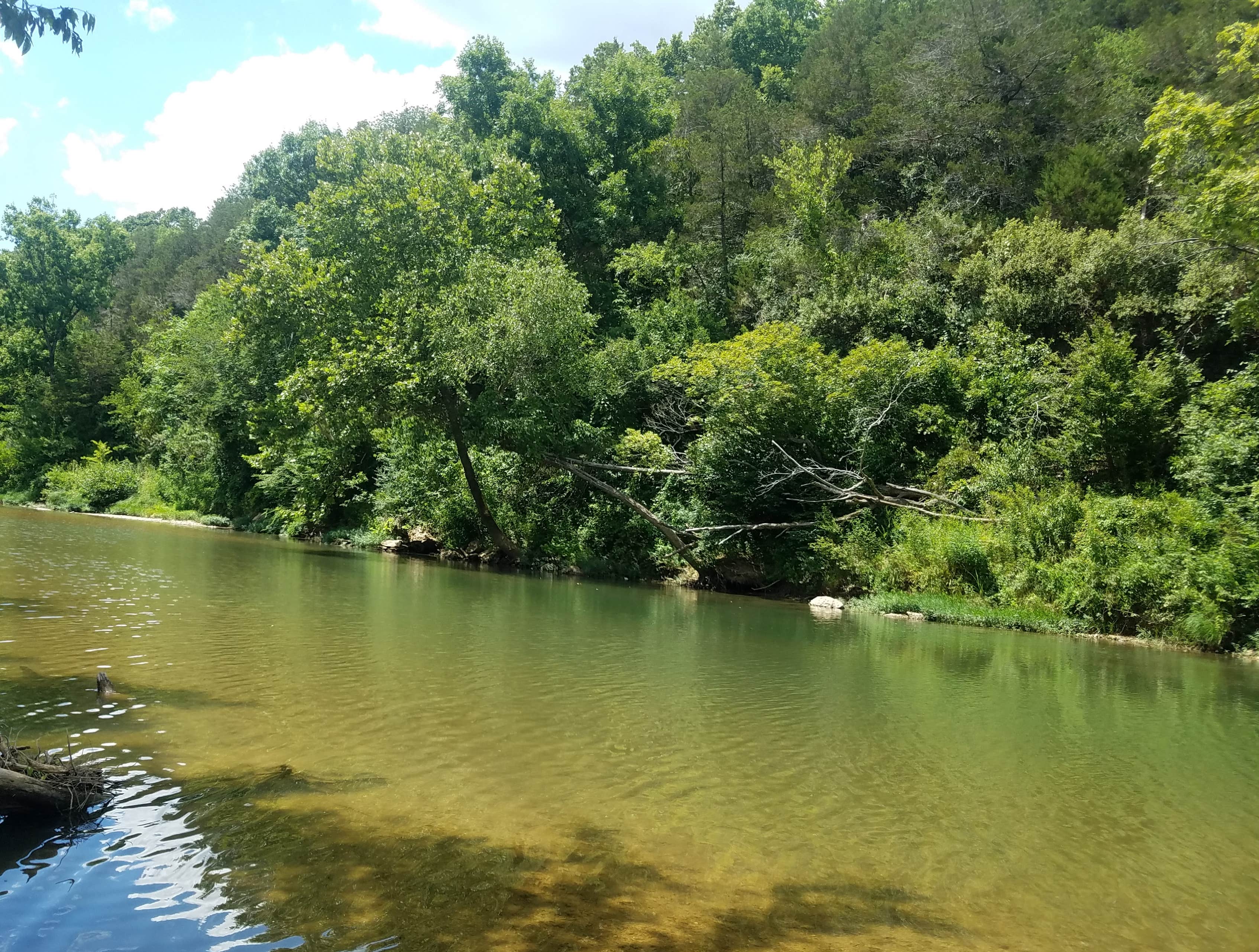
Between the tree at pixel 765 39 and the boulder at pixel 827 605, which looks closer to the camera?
the boulder at pixel 827 605

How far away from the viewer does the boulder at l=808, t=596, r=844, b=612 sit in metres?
21.7

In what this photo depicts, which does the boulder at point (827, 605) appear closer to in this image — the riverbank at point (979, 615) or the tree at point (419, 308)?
the riverbank at point (979, 615)

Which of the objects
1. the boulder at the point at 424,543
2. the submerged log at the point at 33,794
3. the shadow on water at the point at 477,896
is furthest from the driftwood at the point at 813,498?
the submerged log at the point at 33,794

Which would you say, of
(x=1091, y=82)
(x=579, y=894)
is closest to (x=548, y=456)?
(x=579, y=894)

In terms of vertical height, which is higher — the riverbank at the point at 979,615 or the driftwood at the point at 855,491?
the driftwood at the point at 855,491

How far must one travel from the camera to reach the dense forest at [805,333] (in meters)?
19.8

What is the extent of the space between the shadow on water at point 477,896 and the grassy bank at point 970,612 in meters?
15.8

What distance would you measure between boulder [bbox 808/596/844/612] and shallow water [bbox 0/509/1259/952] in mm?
7843

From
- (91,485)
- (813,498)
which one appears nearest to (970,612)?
(813,498)

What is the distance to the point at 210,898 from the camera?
447 centimetres

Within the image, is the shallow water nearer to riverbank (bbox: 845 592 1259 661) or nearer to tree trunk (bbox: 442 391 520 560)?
riverbank (bbox: 845 592 1259 661)

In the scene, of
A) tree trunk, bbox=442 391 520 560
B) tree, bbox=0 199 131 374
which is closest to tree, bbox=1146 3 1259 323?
tree trunk, bbox=442 391 520 560

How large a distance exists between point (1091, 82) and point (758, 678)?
33.1 metres

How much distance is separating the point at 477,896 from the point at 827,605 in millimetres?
18674
